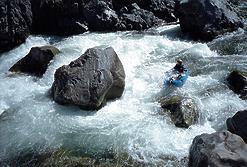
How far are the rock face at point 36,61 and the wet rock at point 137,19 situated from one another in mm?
5349

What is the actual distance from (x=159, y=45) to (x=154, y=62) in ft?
6.02

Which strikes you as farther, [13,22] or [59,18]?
[59,18]

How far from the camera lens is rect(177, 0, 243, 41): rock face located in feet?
62.3

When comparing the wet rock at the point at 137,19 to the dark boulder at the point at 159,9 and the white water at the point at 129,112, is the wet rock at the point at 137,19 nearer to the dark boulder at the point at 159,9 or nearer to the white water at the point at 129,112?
the dark boulder at the point at 159,9

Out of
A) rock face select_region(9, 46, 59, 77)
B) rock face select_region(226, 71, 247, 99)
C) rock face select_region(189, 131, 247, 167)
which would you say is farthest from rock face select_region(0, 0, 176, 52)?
rock face select_region(189, 131, 247, 167)

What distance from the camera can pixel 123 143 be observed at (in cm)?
1190

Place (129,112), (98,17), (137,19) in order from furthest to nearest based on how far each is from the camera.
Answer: (137,19), (98,17), (129,112)

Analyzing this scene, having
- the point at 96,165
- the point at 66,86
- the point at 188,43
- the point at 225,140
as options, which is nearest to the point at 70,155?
the point at 96,165

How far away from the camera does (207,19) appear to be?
62.8ft

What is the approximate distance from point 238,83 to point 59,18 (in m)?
A: 10.3

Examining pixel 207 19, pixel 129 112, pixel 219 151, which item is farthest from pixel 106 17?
pixel 219 151

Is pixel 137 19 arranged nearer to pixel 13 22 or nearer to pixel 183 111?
pixel 13 22

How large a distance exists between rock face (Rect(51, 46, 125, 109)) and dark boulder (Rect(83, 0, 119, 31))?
19.5 ft

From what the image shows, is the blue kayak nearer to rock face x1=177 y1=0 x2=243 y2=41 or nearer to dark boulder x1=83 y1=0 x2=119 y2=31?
rock face x1=177 y1=0 x2=243 y2=41
